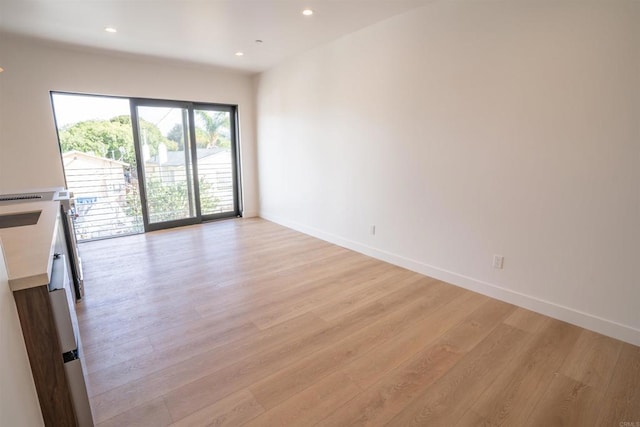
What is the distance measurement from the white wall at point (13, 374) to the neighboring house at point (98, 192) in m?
4.17

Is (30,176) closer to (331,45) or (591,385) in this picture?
(331,45)

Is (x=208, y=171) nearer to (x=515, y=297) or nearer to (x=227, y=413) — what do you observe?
(x=227, y=413)

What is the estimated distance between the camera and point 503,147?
2.51 metres

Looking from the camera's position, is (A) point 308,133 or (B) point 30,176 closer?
(B) point 30,176

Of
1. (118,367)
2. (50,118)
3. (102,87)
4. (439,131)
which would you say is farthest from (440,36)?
(50,118)

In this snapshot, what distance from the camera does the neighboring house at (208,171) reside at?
16.3 feet

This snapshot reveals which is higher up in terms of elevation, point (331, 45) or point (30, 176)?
point (331, 45)

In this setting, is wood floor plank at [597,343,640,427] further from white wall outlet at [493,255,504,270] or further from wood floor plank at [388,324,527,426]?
white wall outlet at [493,255,504,270]

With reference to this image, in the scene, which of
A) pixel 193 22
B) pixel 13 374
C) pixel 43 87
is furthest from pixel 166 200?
pixel 13 374

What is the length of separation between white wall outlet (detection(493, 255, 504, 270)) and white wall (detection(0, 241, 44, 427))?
304 cm

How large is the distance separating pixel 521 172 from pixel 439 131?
0.81 metres

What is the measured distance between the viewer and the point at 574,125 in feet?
7.04

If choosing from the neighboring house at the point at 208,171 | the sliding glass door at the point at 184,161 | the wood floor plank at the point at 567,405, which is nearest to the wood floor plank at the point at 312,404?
the wood floor plank at the point at 567,405

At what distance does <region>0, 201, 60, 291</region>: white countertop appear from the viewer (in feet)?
3.33
